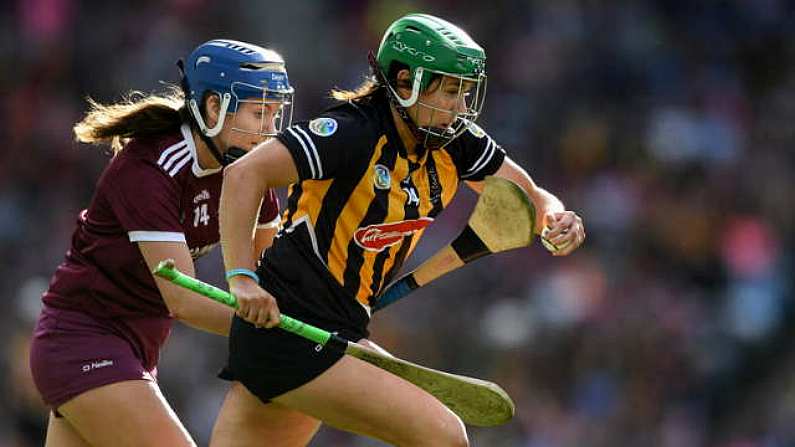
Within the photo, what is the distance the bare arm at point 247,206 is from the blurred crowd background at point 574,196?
5216 millimetres

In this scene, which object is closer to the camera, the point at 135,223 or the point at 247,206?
the point at 247,206

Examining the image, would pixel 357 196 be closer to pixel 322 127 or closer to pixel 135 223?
pixel 322 127

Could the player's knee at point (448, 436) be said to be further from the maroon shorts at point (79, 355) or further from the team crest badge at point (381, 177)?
the maroon shorts at point (79, 355)

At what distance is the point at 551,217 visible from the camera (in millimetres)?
5086

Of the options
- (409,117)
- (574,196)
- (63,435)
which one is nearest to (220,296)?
(409,117)

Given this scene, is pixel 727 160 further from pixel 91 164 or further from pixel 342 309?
pixel 342 309

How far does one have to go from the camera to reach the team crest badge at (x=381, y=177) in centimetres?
478

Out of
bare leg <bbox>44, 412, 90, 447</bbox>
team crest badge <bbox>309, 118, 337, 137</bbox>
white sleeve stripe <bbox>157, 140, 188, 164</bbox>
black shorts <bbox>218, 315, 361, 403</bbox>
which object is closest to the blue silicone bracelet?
black shorts <bbox>218, 315, 361, 403</bbox>

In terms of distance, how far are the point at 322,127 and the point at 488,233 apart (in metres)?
0.86

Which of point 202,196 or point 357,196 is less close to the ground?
point 357,196

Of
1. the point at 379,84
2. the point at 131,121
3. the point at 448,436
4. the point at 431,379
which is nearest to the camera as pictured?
the point at 448,436

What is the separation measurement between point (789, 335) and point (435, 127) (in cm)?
596

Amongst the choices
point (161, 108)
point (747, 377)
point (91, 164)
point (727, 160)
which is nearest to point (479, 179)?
point (161, 108)

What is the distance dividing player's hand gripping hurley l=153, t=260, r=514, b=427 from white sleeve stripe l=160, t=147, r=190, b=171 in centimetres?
53
